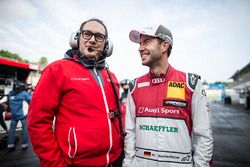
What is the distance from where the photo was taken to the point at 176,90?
5.94ft

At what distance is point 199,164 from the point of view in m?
1.59

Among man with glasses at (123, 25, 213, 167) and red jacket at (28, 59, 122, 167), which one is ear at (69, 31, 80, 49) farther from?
man with glasses at (123, 25, 213, 167)

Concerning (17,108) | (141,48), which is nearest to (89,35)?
(141,48)

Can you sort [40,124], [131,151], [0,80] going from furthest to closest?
[0,80]
[131,151]
[40,124]

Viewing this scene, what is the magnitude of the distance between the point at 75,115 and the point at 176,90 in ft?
3.43

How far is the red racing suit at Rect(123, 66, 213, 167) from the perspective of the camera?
166 cm

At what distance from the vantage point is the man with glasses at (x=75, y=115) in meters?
1.47

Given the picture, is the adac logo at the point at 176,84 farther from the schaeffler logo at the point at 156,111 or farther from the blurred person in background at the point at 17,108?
the blurred person in background at the point at 17,108

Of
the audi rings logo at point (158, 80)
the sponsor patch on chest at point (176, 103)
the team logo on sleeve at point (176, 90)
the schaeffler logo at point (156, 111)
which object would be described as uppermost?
the audi rings logo at point (158, 80)

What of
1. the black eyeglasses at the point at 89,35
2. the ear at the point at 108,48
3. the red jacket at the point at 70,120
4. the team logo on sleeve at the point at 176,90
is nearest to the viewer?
the red jacket at the point at 70,120

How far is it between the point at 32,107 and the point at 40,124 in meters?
0.17

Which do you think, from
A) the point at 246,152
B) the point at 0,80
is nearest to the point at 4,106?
the point at 0,80

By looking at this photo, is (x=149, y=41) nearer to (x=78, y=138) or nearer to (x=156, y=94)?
(x=156, y=94)

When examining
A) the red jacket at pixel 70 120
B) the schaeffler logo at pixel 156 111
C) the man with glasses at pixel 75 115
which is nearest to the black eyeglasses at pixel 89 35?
the man with glasses at pixel 75 115
